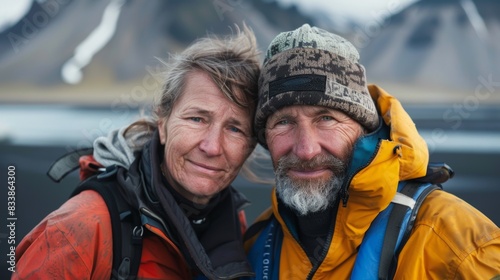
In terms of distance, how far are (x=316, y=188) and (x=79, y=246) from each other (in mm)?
818

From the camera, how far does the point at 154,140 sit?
2.29 meters

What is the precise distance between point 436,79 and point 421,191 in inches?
79.6

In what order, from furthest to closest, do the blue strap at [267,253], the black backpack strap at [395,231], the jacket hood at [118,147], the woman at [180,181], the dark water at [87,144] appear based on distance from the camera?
1. the dark water at [87,144]
2. the jacket hood at [118,147]
3. the blue strap at [267,253]
4. the woman at [180,181]
5. the black backpack strap at [395,231]

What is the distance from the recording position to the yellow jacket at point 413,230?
1673 millimetres

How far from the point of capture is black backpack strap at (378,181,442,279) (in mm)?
1780

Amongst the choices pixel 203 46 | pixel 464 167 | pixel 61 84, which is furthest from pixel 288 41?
pixel 61 84

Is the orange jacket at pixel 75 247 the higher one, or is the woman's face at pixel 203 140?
the woman's face at pixel 203 140

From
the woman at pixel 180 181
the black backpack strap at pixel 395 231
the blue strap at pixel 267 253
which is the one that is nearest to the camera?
the black backpack strap at pixel 395 231

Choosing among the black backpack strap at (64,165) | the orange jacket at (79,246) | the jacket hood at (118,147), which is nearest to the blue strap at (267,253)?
the orange jacket at (79,246)

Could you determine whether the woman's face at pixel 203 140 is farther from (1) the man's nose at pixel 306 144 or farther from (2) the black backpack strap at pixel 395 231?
(2) the black backpack strap at pixel 395 231

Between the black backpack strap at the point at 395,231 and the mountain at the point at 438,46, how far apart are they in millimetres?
1983

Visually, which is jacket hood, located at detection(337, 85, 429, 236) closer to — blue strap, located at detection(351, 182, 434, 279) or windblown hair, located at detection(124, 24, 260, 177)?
blue strap, located at detection(351, 182, 434, 279)

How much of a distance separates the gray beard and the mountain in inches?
75.0

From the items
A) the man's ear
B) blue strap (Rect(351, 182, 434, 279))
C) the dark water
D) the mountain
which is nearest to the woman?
the man's ear
